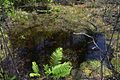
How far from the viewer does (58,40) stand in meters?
8.18

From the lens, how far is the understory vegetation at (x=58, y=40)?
21.1 ft

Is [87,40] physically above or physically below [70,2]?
below

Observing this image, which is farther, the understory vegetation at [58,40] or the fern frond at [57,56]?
the understory vegetation at [58,40]

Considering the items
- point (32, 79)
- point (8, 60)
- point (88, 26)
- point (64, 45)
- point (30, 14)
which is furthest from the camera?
point (30, 14)

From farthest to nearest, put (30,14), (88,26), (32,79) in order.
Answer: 1. (30,14)
2. (88,26)
3. (32,79)

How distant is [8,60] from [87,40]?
2.29 m

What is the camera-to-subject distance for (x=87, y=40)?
816 cm

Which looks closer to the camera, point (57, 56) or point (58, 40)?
point (57, 56)

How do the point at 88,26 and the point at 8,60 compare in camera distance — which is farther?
the point at 88,26

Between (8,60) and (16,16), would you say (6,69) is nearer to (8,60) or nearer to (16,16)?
(8,60)

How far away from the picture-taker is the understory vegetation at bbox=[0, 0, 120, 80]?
6418 millimetres

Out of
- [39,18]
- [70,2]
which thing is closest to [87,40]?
[39,18]

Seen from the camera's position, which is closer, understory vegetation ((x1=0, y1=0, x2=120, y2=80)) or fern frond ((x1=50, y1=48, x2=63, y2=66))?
fern frond ((x1=50, y1=48, x2=63, y2=66))

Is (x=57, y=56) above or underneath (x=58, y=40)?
above
